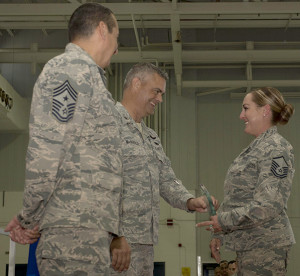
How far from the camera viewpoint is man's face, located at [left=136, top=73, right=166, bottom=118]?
3.04 metres

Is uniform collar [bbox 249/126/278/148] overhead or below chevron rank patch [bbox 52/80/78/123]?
overhead

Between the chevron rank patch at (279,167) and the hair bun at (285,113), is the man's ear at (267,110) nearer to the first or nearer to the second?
the hair bun at (285,113)

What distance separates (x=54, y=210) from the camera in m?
1.77

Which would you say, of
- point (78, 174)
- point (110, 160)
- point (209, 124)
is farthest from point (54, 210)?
point (209, 124)

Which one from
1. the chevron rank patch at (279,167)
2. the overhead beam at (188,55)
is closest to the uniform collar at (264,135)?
the chevron rank patch at (279,167)

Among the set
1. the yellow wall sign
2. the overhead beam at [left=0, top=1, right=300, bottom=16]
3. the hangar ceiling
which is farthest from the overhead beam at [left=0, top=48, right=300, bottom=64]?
the yellow wall sign

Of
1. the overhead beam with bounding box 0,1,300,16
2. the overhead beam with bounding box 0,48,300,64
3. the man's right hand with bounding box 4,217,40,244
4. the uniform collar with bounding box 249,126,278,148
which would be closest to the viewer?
the man's right hand with bounding box 4,217,40,244

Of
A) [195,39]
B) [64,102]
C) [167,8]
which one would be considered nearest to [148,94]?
[64,102]

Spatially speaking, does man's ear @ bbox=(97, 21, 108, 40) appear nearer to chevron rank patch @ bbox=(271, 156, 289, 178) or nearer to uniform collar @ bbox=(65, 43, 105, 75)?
uniform collar @ bbox=(65, 43, 105, 75)

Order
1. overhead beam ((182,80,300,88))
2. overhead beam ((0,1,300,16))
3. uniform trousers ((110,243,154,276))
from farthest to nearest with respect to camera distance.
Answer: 1. overhead beam ((182,80,300,88))
2. overhead beam ((0,1,300,16))
3. uniform trousers ((110,243,154,276))

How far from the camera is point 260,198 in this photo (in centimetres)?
271

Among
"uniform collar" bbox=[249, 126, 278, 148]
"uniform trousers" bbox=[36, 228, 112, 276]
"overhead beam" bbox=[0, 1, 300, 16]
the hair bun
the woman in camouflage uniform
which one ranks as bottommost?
"uniform trousers" bbox=[36, 228, 112, 276]

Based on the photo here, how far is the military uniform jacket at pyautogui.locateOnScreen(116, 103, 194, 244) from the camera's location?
2.70 m

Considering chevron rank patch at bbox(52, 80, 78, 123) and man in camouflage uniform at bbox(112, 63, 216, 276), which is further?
man in camouflage uniform at bbox(112, 63, 216, 276)
